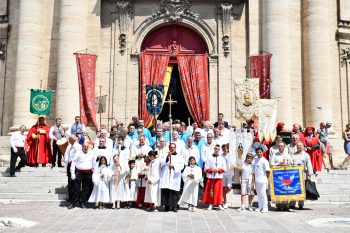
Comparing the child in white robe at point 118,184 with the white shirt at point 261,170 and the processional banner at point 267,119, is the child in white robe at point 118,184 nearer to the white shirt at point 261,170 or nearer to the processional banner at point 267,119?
the white shirt at point 261,170

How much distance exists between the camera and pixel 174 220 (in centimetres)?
931

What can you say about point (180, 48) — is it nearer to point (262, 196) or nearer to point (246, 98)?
point (246, 98)

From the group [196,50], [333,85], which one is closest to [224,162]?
[196,50]

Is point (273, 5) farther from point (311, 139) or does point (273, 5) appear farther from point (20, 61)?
point (20, 61)

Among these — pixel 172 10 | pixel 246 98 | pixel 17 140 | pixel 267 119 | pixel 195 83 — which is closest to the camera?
pixel 267 119

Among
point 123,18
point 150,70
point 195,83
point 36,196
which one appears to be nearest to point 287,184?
point 36,196

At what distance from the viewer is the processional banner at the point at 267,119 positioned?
13.2 meters

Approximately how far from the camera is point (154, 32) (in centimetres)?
1983

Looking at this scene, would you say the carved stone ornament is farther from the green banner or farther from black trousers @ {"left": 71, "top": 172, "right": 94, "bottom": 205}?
black trousers @ {"left": 71, "top": 172, "right": 94, "bottom": 205}

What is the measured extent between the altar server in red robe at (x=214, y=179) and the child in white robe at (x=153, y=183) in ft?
4.18

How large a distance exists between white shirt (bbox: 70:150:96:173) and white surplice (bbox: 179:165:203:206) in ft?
8.38

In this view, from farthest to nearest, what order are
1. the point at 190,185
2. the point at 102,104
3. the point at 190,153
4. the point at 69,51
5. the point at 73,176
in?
1. the point at 69,51
2. the point at 102,104
3. the point at 190,153
4. the point at 73,176
5. the point at 190,185

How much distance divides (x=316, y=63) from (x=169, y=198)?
37.0 ft

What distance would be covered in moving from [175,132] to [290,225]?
439 centimetres
